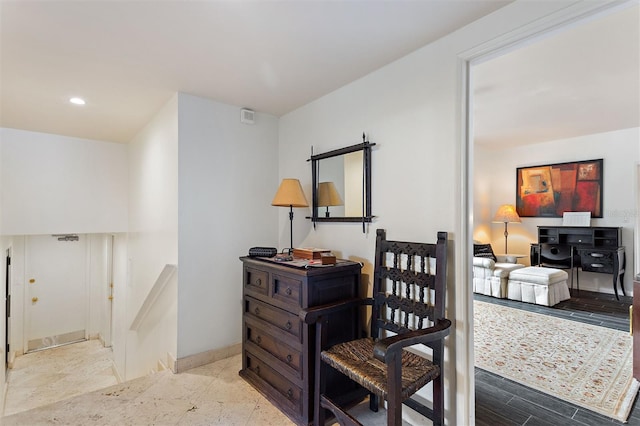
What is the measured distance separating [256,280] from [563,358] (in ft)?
9.56

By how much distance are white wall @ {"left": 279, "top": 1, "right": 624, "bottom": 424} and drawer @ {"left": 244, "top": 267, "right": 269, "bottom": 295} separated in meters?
0.68

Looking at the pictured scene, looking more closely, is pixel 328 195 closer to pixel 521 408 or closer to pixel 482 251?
pixel 521 408

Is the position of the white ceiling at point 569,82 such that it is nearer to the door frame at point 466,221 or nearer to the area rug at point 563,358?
the door frame at point 466,221

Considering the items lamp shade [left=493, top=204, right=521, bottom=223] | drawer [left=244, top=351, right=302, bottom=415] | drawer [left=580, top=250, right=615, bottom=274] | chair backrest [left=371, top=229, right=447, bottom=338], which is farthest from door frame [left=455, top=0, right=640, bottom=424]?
lamp shade [left=493, top=204, right=521, bottom=223]

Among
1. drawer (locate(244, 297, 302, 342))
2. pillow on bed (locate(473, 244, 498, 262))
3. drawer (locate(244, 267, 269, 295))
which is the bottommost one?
drawer (locate(244, 297, 302, 342))

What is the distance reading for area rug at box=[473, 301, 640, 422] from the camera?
7.68 feet

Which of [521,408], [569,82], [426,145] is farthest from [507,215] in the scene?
[426,145]

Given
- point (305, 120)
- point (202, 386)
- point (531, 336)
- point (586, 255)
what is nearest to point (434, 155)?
point (305, 120)

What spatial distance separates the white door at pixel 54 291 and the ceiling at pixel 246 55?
10.4ft

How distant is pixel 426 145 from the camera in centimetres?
202

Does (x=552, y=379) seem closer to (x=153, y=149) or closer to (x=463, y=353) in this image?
(x=463, y=353)

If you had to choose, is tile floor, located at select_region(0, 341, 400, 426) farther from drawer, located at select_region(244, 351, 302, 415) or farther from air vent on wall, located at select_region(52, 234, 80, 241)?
air vent on wall, located at select_region(52, 234, 80, 241)

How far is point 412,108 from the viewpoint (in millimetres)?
2111

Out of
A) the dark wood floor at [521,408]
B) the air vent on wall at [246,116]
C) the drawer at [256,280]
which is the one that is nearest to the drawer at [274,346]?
the drawer at [256,280]
